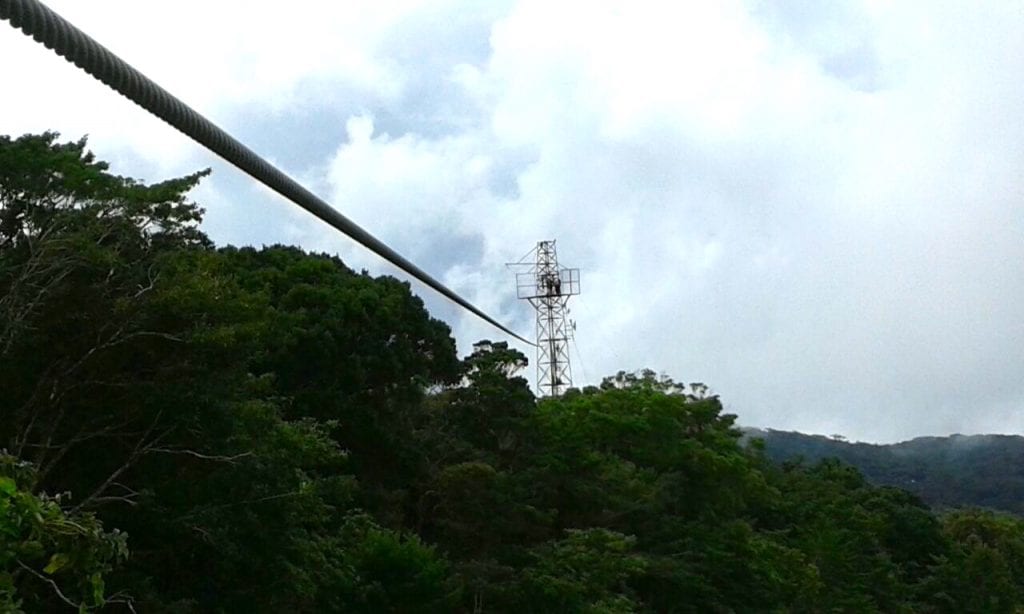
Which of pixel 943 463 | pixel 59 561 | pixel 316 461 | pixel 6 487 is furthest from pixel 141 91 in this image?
pixel 943 463

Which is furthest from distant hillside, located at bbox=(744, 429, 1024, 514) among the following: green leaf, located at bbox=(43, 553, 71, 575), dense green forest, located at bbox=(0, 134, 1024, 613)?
green leaf, located at bbox=(43, 553, 71, 575)

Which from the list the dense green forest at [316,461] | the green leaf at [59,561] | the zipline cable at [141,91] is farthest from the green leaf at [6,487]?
the zipline cable at [141,91]

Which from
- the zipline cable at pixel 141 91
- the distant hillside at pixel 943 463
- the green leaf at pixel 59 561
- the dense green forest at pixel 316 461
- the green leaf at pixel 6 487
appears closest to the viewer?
the zipline cable at pixel 141 91

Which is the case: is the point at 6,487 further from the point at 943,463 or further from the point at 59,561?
the point at 943,463

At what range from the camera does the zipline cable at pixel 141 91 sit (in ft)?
3.20

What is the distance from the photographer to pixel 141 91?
1.09m

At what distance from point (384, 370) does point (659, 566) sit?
305 inches

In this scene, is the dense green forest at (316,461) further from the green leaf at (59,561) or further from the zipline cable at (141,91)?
the zipline cable at (141,91)

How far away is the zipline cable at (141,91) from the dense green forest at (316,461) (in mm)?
1817

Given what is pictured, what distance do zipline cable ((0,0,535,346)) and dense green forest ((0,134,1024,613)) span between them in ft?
5.96

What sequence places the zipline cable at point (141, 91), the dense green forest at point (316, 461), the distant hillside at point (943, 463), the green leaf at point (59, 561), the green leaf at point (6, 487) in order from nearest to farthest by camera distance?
the zipline cable at point (141, 91), the green leaf at point (6, 487), the green leaf at point (59, 561), the dense green forest at point (316, 461), the distant hillside at point (943, 463)

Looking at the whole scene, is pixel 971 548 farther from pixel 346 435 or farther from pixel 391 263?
pixel 391 263

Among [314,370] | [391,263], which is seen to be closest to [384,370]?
[314,370]

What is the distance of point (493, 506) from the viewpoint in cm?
2078
